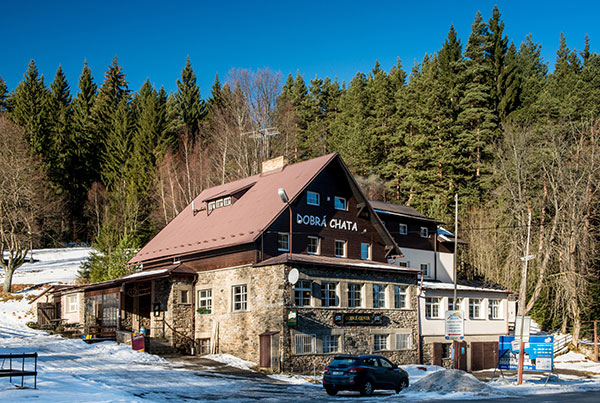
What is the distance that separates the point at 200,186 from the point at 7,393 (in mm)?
48660

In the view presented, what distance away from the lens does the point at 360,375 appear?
23500mm

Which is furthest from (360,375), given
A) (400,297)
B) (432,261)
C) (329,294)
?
(432,261)

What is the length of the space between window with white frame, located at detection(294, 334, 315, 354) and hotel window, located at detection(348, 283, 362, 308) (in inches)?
148

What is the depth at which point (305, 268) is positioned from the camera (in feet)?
108

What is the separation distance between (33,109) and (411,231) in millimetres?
57226

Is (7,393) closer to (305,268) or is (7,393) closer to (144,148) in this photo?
(305,268)

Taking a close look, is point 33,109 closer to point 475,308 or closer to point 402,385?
point 475,308

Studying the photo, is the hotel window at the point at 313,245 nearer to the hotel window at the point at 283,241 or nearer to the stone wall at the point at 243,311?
the hotel window at the point at 283,241

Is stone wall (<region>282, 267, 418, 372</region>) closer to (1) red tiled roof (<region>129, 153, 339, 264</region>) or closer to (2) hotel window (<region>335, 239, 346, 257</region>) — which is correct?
(2) hotel window (<region>335, 239, 346, 257</region>)

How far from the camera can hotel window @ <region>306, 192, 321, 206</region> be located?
37.2 metres

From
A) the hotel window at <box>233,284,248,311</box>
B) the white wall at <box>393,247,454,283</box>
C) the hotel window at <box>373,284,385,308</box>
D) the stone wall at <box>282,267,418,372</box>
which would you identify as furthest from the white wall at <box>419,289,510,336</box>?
the hotel window at <box>233,284,248,311</box>

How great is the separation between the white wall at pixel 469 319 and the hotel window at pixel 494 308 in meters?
0.26

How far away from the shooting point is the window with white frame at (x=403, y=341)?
3743 cm

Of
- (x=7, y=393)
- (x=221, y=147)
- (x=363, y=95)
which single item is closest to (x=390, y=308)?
(x=7, y=393)
